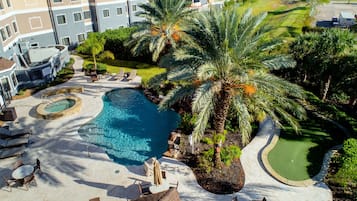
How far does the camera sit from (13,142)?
18.7 metres

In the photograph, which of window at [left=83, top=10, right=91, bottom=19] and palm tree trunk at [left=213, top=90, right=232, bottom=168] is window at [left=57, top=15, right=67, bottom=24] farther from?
palm tree trunk at [left=213, top=90, right=232, bottom=168]

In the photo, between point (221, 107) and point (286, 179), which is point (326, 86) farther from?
point (221, 107)

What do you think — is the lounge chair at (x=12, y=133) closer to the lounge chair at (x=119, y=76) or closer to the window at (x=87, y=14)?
the lounge chair at (x=119, y=76)

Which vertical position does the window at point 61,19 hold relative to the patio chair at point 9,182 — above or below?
above

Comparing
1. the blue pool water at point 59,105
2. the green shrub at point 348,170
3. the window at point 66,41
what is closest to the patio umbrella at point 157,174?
the green shrub at point 348,170

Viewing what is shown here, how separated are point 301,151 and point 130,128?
1216 cm

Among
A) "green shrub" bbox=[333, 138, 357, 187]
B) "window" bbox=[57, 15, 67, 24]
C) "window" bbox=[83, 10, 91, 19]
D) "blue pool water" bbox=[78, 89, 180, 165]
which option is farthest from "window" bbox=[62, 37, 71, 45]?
"green shrub" bbox=[333, 138, 357, 187]

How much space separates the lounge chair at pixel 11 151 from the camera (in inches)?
699

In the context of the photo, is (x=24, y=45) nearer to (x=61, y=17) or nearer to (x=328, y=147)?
(x=61, y=17)

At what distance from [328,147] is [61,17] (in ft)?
114

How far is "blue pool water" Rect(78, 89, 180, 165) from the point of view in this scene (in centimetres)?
1842

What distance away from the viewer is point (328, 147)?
59.0 feet

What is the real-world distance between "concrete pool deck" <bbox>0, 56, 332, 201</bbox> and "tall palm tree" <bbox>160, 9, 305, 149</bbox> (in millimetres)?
3288

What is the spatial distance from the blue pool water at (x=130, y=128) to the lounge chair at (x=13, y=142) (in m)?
3.69
